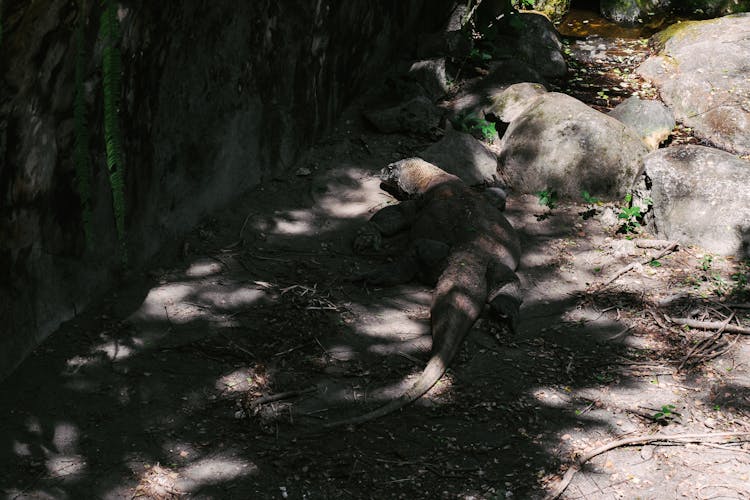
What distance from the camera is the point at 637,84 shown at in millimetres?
8523

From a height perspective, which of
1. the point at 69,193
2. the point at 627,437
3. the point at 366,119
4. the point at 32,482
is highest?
the point at 69,193

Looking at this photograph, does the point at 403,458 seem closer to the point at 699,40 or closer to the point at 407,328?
the point at 407,328

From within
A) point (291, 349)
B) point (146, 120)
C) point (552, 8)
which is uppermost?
point (146, 120)

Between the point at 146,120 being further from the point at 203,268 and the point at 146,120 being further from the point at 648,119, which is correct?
the point at 648,119

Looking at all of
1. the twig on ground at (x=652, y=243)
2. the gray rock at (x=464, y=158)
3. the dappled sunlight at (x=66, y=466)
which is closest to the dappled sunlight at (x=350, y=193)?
the gray rock at (x=464, y=158)

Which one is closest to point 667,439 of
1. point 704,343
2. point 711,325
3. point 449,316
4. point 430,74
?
point 704,343

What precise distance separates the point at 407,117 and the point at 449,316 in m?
2.89

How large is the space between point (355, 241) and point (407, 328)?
0.97 metres

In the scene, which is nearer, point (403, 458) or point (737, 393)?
point (403, 458)

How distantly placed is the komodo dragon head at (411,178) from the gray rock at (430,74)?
1498 millimetres

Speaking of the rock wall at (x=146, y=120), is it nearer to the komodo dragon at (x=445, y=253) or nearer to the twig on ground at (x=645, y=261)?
the komodo dragon at (x=445, y=253)

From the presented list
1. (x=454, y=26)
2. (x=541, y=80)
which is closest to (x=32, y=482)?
(x=541, y=80)

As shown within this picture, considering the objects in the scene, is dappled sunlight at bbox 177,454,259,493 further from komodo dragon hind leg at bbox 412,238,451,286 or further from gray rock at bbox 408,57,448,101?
gray rock at bbox 408,57,448,101

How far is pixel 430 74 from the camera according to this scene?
766 centimetres
